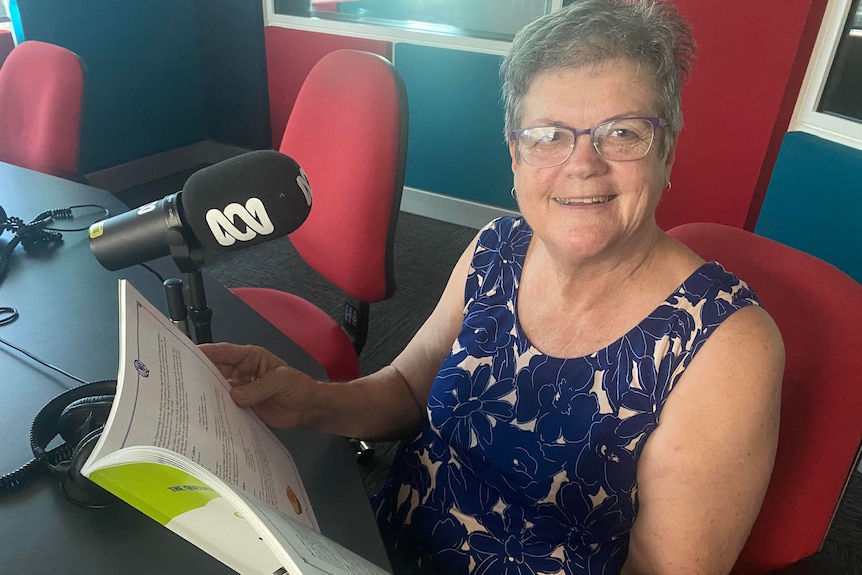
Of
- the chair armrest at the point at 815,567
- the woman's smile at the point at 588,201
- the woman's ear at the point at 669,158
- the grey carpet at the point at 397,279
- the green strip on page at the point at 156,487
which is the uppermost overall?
the woman's ear at the point at 669,158

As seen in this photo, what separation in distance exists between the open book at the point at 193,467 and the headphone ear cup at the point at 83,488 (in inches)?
6.8

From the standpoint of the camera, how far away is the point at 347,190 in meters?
1.47

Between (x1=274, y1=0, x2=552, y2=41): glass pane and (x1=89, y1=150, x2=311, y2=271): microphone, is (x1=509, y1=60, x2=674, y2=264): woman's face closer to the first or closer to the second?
(x1=89, y1=150, x2=311, y2=271): microphone

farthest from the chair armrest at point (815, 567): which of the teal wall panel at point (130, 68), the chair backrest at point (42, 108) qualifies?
the teal wall panel at point (130, 68)

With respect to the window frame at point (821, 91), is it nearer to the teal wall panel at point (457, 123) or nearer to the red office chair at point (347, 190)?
the teal wall panel at point (457, 123)

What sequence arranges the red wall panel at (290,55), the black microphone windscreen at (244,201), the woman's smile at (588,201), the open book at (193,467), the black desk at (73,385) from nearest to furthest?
the open book at (193,467)
the black desk at (73,385)
the black microphone windscreen at (244,201)
the woman's smile at (588,201)
the red wall panel at (290,55)

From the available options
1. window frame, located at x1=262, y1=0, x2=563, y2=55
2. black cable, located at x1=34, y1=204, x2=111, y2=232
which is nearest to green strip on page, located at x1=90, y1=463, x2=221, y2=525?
black cable, located at x1=34, y1=204, x2=111, y2=232

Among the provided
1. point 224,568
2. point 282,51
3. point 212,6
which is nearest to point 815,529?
point 224,568

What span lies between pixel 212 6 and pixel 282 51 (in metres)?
0.60

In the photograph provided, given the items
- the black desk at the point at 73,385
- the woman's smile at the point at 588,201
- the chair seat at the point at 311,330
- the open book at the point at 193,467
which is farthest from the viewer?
the chair seat at the point at 311,330

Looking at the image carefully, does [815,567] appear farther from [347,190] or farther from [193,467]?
[347,190]

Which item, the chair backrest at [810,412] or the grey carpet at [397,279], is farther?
the grey carpet at [397,279]

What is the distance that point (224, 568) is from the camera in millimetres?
713

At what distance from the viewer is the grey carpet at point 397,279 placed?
2506mm
